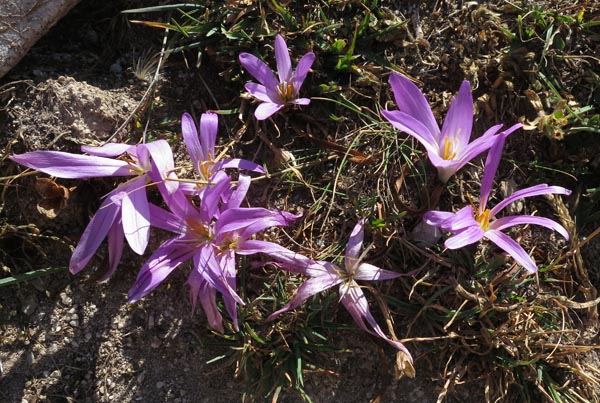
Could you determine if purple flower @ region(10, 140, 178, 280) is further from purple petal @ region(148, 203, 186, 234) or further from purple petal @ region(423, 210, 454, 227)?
purple petal @ region(423, 210, 454, 227)

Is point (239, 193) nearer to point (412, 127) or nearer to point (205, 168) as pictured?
point (205, 168)

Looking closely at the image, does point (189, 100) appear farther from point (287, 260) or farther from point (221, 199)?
point (287, 260)

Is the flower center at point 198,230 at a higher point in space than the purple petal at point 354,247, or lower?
higher

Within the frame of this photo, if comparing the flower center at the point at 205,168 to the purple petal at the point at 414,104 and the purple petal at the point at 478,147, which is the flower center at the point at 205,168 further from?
the purple petal at the point at 478,147

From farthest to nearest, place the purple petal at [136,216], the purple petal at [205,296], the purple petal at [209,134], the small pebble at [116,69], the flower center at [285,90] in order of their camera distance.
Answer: the small pebble at [116,69] < the flower center at [285,90] < the purple petal at [209,134] < the purple petal at [205,296] < the purple petal at [136,216]

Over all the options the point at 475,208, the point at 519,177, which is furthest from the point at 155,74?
the point at 519,177

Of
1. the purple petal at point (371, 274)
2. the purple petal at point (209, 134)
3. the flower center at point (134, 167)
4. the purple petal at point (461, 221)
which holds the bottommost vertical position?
the purple petal at point (371, 274)

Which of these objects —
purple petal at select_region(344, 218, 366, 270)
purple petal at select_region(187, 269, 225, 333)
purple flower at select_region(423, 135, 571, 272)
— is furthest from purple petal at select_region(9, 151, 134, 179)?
purple flower at select_region(423, 135, 571, 272)

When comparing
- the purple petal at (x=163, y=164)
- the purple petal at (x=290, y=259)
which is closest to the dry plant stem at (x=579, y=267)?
the purple petal at (x=290, y=259)
